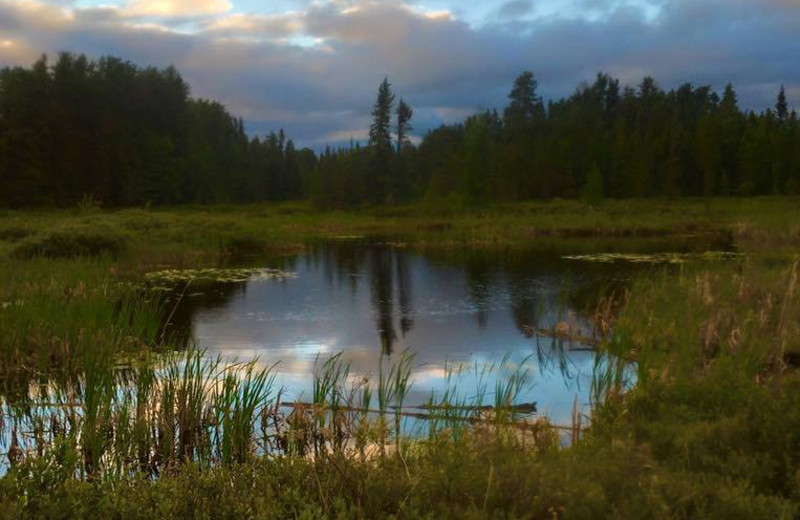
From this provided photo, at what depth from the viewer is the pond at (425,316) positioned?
12.3 metres

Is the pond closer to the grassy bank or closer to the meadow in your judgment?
the meadow

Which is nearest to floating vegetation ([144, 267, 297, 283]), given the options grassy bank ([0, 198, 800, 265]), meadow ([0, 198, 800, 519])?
grassy bank ([0, 198, 800, 265])

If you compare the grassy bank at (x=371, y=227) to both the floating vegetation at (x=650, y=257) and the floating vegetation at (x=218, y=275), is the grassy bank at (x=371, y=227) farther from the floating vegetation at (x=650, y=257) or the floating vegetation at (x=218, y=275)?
the floating vegetation at (x=650, y=257)

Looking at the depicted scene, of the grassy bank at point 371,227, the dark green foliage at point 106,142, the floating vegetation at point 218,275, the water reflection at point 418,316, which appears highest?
the dark green foliage at point 106,142

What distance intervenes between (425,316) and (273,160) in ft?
281

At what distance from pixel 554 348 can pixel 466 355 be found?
178 centimetres

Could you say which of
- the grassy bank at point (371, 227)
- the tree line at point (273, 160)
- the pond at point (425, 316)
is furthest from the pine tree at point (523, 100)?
the pond at point (425, 316)

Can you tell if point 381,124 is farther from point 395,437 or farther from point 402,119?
point 395,437

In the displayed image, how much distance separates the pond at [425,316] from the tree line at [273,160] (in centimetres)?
3775

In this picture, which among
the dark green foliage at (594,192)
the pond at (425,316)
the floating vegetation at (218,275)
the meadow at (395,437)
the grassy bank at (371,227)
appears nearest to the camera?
the meadow at (395,437)

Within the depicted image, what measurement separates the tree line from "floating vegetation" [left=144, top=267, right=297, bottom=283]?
131 ft

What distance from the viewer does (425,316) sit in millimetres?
18688

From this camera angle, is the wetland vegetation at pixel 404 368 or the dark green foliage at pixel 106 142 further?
the dark green foliage at pixel 106 142

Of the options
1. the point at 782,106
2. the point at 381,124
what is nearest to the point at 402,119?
the point at 381,124
